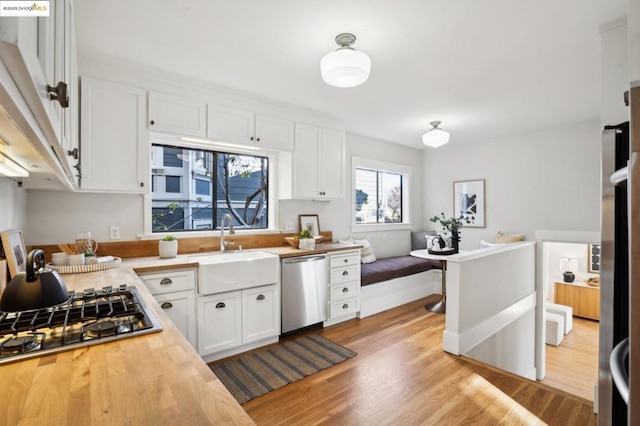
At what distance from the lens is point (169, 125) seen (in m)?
2.79

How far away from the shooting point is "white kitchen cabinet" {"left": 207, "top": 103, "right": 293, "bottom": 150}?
10.1 ft

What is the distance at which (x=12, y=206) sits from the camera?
6.15 feet

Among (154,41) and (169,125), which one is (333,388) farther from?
(154,41)

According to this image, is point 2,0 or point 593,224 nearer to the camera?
point 2,0

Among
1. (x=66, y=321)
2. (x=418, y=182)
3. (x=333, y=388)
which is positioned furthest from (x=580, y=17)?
(x=418, y=182)

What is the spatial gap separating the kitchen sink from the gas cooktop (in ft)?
3.84

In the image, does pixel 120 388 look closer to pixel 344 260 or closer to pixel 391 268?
pixel 344 260

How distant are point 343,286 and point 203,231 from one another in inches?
66.7

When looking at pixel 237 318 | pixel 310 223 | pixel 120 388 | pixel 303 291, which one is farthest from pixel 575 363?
pixel 120 388

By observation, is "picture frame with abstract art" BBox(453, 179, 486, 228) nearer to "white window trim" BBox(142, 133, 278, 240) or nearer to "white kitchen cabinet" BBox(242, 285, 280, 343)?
"white window trim" BBox(142, 133, 278, 240)

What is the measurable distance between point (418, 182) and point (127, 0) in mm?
5253

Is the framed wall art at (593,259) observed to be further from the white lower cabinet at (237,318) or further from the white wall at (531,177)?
the white lower cabinet at (237,318)

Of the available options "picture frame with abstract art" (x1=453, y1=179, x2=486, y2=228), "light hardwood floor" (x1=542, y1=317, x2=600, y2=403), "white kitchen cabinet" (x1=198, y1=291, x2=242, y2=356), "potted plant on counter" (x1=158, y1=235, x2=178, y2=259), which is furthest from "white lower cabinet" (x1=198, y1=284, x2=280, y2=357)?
"picture frame with abstract art" (x1=453, y1=179, x2=486, y2=228)

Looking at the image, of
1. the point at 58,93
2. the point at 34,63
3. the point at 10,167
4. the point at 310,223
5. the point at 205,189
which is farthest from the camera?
the point at 310,223
